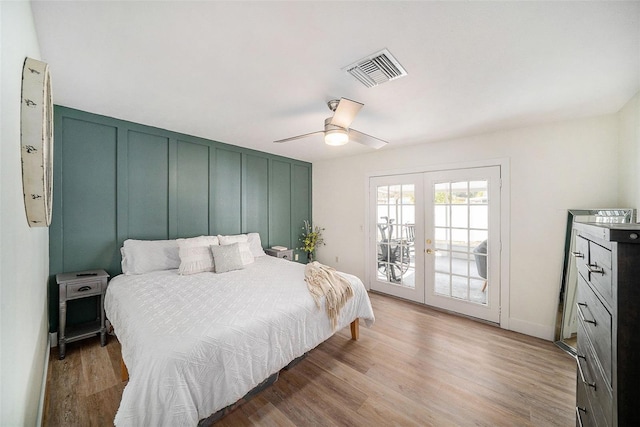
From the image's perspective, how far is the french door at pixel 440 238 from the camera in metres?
3.13

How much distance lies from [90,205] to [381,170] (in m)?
3.95

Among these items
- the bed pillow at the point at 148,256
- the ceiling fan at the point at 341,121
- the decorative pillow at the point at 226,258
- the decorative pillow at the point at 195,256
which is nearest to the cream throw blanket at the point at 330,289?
the decorative pillow at the point at 226,258

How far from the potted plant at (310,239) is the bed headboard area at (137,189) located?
0.83 m

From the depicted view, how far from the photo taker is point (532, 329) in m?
2.83

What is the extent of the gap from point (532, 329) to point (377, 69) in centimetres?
339

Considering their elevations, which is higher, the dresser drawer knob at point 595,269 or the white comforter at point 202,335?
the dresser drawer knob at point 595,269

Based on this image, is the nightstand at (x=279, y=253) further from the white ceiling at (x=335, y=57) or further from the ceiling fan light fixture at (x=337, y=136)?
the ceiling fan light fixture at (x=337, y=136)

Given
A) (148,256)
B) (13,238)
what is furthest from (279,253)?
(13,238)

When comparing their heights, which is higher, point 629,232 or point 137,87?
point 137,87

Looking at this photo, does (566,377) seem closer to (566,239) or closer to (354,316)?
(566,239)

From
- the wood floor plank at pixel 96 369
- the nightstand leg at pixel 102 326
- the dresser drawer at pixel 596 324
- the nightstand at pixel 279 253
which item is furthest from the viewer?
the nightstand at pixel 279 253

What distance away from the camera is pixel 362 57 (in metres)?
1.61

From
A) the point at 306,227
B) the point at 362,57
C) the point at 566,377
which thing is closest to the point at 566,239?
the point at 566,377

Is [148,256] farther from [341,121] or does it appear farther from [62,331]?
[341,121]
